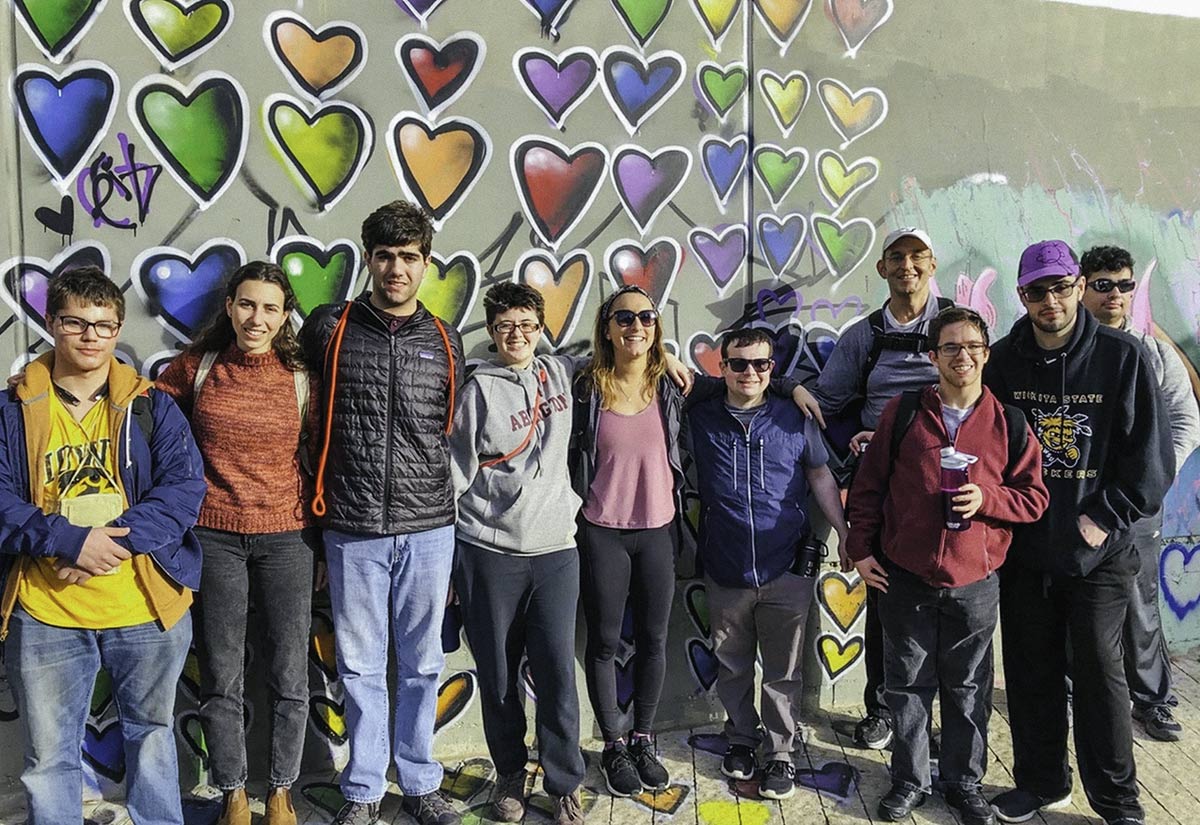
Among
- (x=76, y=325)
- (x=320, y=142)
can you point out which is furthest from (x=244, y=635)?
(x=320, y=142)

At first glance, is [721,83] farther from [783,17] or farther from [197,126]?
[197,126]

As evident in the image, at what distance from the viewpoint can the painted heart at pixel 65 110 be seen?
3.36 m

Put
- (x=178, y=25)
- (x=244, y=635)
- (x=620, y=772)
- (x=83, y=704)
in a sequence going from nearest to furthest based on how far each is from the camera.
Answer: (x=83, y=704), (x=244, y=635), (x=178, y=25), (x=620, y=772)

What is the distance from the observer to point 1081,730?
3281mm

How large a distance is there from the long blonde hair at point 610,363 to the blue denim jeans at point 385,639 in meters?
0.82

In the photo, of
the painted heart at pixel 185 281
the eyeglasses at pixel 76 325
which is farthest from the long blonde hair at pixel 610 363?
the eyeglasses at pixel 76 325

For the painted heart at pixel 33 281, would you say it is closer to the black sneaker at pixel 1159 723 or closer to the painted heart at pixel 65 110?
the painted heart at pixel 65 110

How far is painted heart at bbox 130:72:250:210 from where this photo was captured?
3.47m

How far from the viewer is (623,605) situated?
351cm

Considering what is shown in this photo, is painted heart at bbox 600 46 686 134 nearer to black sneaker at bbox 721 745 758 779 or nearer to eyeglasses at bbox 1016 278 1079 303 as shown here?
eyeglasses at bbox 1016 278 1079 303

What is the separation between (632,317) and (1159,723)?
3119 mm

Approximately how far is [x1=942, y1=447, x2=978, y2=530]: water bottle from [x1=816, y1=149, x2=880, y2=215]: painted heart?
5.24 ft

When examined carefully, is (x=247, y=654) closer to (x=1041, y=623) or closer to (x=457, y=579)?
(x=457, y=579)

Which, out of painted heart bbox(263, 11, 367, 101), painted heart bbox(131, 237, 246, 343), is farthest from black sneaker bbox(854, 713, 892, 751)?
painted heart bbox(263, 11, 367, 101)
